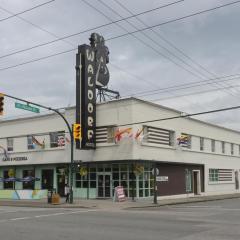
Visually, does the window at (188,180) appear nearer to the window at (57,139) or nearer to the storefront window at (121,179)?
the storefront window at (121,179)

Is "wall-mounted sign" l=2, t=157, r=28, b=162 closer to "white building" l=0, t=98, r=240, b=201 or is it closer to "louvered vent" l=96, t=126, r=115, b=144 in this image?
"white building" l=0, t=98, r=240, b=201

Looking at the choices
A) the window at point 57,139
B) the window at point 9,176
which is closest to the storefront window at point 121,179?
Result: the window at point 57,139

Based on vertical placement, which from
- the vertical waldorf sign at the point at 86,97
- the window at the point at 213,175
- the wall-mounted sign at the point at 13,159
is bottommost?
the window at the point at 213,175

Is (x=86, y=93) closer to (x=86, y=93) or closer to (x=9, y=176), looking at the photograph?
(x=86, y=93)

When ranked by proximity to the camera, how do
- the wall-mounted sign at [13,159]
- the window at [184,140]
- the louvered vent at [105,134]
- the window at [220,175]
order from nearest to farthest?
the louvered vent at [105,134] < the window at [184,140] < the wall-mounted sign at [13,159] < the window at [220,175]

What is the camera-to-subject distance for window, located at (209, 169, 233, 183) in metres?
52.1

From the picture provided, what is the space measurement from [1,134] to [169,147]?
17402mm

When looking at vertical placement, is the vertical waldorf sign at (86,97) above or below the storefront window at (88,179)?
above

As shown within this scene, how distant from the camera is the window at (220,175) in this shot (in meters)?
52.1

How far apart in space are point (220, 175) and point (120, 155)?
2003cm

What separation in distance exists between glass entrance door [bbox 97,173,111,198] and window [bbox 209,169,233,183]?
15.5 meters

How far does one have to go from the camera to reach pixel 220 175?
5444 cm

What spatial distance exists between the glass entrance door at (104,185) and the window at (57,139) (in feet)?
16.0

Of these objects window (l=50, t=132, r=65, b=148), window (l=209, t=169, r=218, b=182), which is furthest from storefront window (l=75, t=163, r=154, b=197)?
window (l=209, t=169, r=218, b=182)
